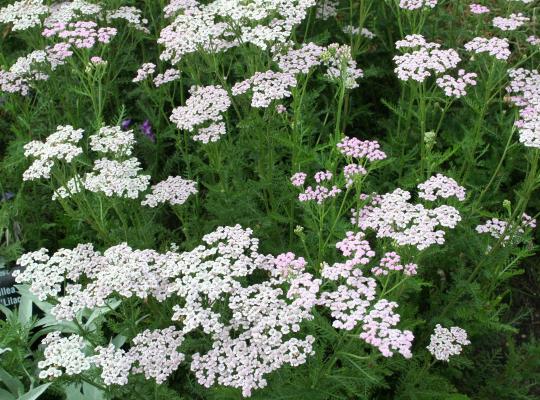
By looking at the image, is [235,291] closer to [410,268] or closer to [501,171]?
[410,268]

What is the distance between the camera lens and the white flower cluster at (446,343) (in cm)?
351

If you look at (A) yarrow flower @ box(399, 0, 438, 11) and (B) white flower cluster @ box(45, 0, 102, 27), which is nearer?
(A) yarrow flower @ box(399, 0, 438, 11)

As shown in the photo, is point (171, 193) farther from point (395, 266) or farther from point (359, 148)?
point (395, 266)

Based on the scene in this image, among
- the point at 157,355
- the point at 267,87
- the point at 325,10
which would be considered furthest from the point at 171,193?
the point at 325,10

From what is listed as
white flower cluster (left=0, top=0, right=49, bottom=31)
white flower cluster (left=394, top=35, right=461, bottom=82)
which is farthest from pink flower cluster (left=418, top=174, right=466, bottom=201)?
white flower cluster (left=0, top=0, right=49, bottom=31)

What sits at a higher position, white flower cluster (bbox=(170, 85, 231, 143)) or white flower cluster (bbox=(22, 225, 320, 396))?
white flower cluster (bbox=(170, 85, 231, 143))

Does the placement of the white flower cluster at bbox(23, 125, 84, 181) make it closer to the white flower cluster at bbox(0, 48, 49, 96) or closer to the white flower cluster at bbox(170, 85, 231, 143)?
the white flower cluster at bbox(170, 85, 231, 143)

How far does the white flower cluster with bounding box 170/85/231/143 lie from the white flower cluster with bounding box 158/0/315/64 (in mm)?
320

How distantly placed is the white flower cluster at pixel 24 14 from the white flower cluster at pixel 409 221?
293cm

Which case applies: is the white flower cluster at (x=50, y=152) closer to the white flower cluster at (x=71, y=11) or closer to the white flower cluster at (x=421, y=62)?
the white flower cluster at (x=71, y=11)

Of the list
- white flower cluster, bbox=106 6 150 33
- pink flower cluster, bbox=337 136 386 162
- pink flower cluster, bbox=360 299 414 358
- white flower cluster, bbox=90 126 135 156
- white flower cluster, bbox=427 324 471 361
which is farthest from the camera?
white flower cluster, bbox=106 6 150 33

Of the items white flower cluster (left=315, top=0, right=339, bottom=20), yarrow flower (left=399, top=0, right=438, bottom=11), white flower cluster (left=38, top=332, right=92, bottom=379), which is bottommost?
white flower cluster (left=38, top=332, right=92, bottom=379)

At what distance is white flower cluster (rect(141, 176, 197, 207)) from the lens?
4051 millimetres

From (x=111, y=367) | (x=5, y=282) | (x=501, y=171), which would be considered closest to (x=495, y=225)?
(x=501, y=171)
